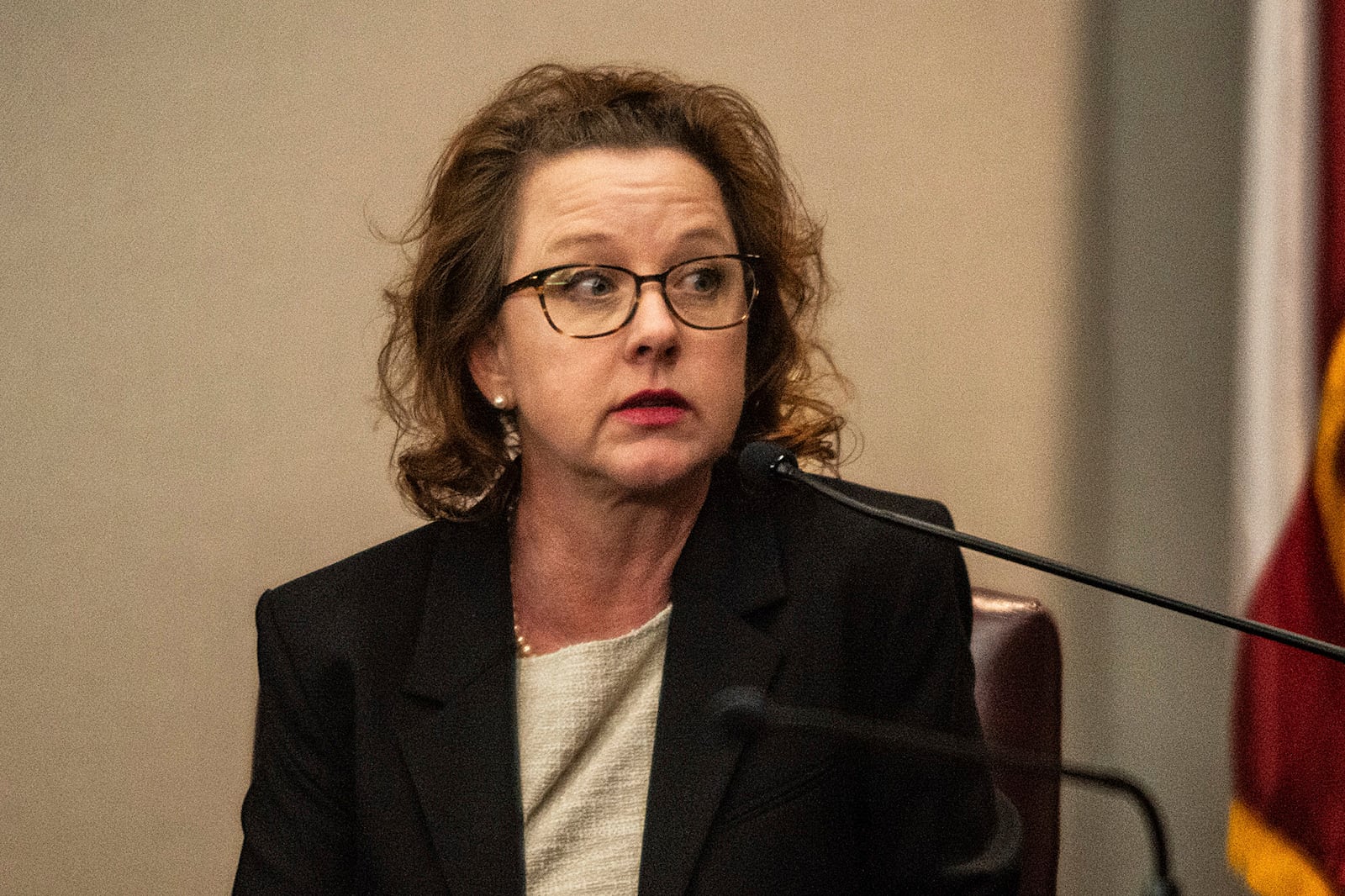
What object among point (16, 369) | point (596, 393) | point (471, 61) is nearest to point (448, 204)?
point (596, 393)

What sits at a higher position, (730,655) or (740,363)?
(740,363)

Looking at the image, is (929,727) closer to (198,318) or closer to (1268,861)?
(1268,861)

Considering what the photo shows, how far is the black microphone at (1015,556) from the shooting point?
77 cm

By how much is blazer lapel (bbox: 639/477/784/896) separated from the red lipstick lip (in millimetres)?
183

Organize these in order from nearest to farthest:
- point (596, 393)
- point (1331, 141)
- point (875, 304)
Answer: point (596, 393) < point (1331, 141) < point (875, 304)

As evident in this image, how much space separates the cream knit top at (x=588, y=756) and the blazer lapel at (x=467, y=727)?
0.03m

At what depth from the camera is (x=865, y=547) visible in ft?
4.25

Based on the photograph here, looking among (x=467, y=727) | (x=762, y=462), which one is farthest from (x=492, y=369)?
(x=762, y=462)

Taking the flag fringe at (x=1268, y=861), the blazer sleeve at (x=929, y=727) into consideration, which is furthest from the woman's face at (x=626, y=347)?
the flag fringe at (x=1268, y=861)

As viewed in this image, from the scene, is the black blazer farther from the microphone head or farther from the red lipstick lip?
the microphone head

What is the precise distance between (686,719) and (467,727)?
0.70 feet

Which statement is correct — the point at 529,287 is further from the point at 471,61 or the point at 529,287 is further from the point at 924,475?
the point at 924,475

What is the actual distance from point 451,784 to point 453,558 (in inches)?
10.1

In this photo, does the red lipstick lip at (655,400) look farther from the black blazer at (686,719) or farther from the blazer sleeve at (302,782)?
the blazer sleeve at (302,782)
